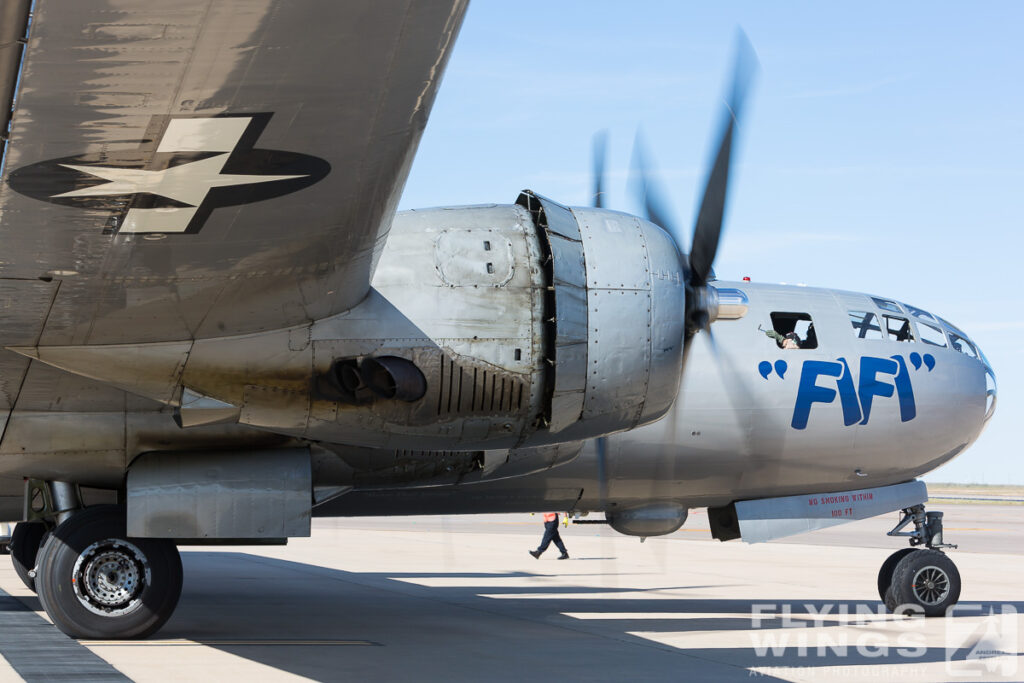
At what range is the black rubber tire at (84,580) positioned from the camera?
33.6 feet

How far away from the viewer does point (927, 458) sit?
14.1 meters

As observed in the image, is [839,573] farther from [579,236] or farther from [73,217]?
[73,217]

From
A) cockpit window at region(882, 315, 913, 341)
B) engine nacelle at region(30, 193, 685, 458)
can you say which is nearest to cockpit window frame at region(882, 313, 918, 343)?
cockpit window at region(882, 315, 913, 341)

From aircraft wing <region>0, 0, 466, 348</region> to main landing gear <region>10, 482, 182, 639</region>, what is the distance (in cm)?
328

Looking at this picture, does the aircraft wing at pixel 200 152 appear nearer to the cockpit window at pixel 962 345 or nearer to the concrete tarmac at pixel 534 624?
the concrete tarmac at pixel 534 624

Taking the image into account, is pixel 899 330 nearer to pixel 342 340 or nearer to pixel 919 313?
pixel 919 313

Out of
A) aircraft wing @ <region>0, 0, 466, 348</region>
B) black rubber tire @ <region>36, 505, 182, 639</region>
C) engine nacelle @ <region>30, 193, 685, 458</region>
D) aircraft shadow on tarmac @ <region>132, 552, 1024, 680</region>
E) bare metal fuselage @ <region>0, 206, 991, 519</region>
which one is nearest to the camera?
aircraft wing @ <region>0, 0, 466, 348</region>

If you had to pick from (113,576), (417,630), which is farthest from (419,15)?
(417,630)

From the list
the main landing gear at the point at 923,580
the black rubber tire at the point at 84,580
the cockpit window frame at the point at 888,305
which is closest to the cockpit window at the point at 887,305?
the cockpit window frame at the point at 888,305

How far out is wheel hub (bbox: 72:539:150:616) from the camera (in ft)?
33.7

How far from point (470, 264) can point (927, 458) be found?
7948 millimetres

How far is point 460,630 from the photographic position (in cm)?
1213

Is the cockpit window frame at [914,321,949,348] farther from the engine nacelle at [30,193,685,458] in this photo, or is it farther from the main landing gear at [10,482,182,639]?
the main landing gear at [10,482,182,639]

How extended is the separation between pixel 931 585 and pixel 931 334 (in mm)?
3250
